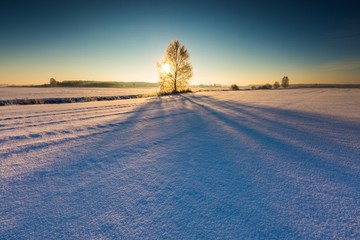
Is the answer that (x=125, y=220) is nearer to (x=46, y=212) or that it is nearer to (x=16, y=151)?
(x=46, y=212)

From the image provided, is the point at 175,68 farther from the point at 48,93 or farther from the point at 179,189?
the point at 179,189

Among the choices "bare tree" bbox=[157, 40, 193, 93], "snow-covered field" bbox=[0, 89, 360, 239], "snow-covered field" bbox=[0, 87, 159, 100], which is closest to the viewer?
"snow-covered field" bbox=[0, 89, 360, 239]

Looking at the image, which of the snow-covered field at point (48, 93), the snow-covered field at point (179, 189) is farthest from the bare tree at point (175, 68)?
the snow-covered field at point (179, 189)

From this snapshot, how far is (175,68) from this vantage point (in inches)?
1239

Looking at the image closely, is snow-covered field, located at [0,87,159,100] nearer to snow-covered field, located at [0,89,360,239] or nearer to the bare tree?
the bare tree

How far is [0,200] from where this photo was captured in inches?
67.2

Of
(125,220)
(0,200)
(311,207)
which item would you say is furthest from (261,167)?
(0,200)

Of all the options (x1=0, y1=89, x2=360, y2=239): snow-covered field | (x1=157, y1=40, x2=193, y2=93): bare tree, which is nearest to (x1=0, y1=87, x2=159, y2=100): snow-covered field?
(x1=157, y1=40, x2=193, y2=93): bare tree

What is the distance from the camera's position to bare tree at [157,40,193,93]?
102 feet

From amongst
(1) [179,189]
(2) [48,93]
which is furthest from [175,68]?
(1) [179,189]

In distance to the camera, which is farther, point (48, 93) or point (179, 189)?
point (48, 93)

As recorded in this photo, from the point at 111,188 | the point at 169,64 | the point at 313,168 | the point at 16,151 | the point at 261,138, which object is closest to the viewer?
the point at 111,188

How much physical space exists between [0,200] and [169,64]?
3146 cm

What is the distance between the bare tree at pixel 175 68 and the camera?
30984mm
